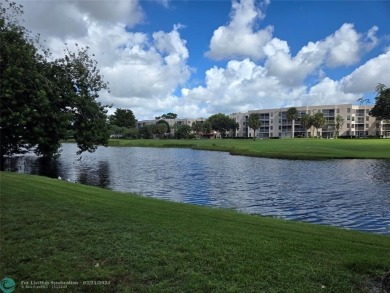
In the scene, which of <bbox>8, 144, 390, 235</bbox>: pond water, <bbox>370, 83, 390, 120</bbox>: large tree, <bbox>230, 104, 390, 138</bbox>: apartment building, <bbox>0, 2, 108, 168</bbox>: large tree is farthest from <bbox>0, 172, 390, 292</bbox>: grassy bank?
<bbox>230, 104, 390, 138</bbox>: apartment building

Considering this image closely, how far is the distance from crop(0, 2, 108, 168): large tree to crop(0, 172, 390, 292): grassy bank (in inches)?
743

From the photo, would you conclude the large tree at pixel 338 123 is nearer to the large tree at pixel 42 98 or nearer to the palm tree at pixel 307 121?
the palm tree at pixel 307 121

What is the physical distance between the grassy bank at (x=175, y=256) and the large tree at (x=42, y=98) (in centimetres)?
1888

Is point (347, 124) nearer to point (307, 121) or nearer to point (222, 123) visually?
point (307, 121)

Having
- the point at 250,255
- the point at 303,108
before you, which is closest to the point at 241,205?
the point at 250,255

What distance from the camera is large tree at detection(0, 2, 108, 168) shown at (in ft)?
88.1

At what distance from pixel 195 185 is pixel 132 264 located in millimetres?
24473

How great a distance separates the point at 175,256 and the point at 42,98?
24813 mm

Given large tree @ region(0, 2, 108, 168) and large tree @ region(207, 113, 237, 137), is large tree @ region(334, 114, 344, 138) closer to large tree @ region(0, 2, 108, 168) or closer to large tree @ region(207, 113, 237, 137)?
large tree @ region(207, 113, 237, 137)

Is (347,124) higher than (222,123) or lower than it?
lower

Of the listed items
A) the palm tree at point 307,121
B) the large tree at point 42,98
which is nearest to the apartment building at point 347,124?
the palm tree at point 307,121

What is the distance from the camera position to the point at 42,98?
28.4m

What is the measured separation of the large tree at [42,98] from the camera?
88.1ft

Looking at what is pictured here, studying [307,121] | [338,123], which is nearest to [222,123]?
[307,121]
